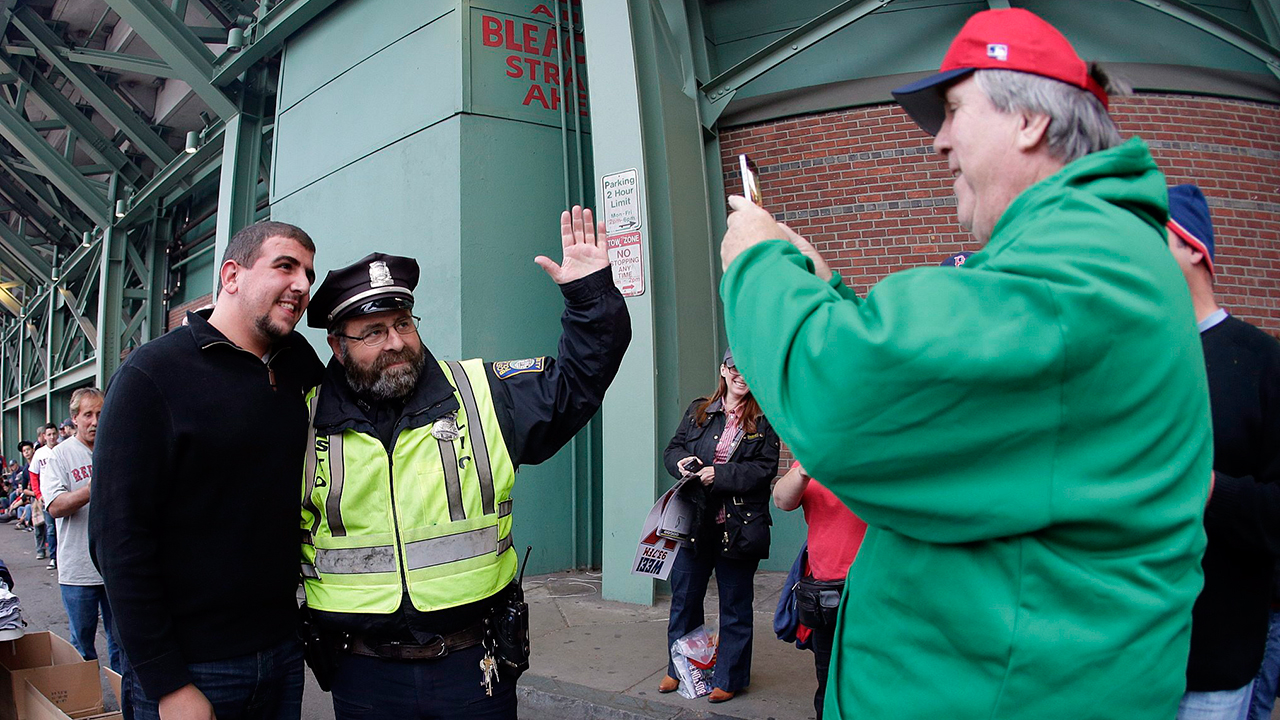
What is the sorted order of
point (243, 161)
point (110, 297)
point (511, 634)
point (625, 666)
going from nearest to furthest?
point (511, 634), point (625, 666), point (243, 161), point (110, 297)

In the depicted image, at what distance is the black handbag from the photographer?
129 inches

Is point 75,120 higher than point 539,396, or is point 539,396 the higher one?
point 75,120

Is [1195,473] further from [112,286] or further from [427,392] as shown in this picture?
[112,286]

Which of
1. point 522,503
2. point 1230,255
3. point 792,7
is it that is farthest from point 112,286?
point 1230,255

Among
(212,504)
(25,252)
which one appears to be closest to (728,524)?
(212,504)

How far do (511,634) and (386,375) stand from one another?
83 cm

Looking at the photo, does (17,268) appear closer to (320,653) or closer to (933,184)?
(933,184)

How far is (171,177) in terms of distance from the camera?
44.0 ft

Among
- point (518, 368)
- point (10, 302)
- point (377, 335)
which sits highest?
point (10, 302)

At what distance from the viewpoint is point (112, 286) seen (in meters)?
15.3

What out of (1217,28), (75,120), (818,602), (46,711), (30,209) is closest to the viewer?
(46,711)

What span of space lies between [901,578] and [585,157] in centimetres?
687

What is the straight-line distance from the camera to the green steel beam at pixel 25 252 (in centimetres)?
1911

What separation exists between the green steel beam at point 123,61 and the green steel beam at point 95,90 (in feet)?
2.33
